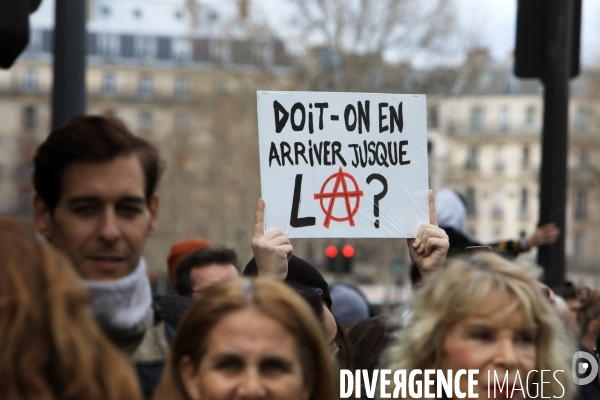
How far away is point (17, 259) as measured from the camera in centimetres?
225

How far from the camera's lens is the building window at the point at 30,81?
76.1 m

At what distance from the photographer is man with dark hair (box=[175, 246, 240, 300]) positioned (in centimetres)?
518

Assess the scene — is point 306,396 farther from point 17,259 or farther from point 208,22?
point 208,22

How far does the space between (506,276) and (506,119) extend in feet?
276

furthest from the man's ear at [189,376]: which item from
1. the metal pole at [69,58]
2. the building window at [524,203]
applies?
the building window at [524,203]

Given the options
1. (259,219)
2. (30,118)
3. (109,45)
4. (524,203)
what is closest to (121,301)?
(259,219)

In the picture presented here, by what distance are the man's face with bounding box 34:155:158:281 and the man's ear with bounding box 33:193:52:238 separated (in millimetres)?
16

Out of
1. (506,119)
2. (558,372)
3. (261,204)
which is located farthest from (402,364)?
(506,119)

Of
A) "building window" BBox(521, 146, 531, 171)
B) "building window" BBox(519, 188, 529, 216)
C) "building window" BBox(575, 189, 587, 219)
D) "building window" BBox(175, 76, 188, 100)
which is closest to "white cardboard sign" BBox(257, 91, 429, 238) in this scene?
"building window" BBox(575, 189, 587, 219)

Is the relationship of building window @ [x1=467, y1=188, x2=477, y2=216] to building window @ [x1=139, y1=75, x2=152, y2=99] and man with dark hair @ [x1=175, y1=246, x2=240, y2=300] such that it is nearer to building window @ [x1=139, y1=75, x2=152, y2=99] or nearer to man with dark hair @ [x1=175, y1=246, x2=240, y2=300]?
building window @ [x1=139, y1=75, x2=152, y2=99]

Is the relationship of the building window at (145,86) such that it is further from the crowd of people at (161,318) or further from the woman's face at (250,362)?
the woman's face at (250,362)

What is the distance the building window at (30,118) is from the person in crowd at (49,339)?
225 feet

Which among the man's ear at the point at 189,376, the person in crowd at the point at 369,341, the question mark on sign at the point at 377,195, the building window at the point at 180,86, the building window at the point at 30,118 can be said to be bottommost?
the person in crowd at the point at 369,341

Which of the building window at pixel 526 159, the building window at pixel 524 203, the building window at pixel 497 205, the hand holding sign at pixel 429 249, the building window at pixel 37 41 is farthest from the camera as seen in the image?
the building window at pixel 524 203
